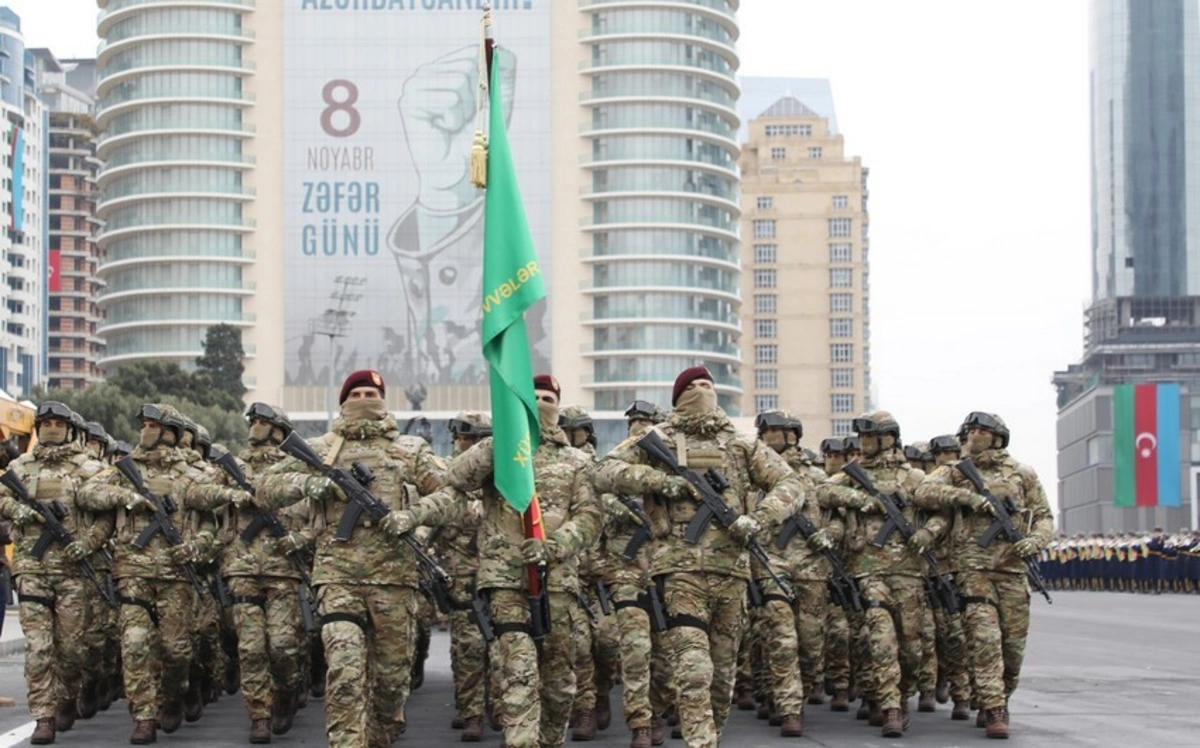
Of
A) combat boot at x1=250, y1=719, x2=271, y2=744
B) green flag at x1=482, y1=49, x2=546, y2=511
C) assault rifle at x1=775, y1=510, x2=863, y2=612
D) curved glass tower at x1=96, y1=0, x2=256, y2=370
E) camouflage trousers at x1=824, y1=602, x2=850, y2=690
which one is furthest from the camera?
curved glass tower at x1=96, y1=0, x2=256, y2=370

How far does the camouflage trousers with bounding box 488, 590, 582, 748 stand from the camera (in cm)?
977

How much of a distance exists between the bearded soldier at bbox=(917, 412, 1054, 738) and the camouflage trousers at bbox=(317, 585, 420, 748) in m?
3.91

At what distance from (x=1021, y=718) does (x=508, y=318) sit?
512cm

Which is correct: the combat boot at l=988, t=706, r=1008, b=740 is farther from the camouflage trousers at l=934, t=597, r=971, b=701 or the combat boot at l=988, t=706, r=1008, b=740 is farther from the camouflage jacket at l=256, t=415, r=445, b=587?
the camouflage jacket at l=256, t=415, r=445, b=587

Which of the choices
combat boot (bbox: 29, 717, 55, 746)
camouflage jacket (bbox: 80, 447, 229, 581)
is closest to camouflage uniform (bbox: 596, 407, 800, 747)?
camouflage jacket (bbox: 80, 447, 229, 581)

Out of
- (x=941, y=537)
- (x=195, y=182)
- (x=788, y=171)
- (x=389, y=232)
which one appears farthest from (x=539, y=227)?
(x=941, y=537)

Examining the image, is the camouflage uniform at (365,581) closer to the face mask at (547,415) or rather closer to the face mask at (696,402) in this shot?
the face mask at (547,415)

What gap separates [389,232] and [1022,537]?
377ft

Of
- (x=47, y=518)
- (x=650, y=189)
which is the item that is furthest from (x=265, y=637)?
(x=650, y=189)

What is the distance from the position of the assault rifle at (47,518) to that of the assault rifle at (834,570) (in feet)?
15.3

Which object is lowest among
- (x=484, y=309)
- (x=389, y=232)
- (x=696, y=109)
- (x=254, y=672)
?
(x=254, y=672)

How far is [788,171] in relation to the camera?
158 m

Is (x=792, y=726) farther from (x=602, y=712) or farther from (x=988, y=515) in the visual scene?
(x=988, y=515)

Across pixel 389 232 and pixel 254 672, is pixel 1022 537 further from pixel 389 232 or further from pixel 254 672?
pixel 389 232
